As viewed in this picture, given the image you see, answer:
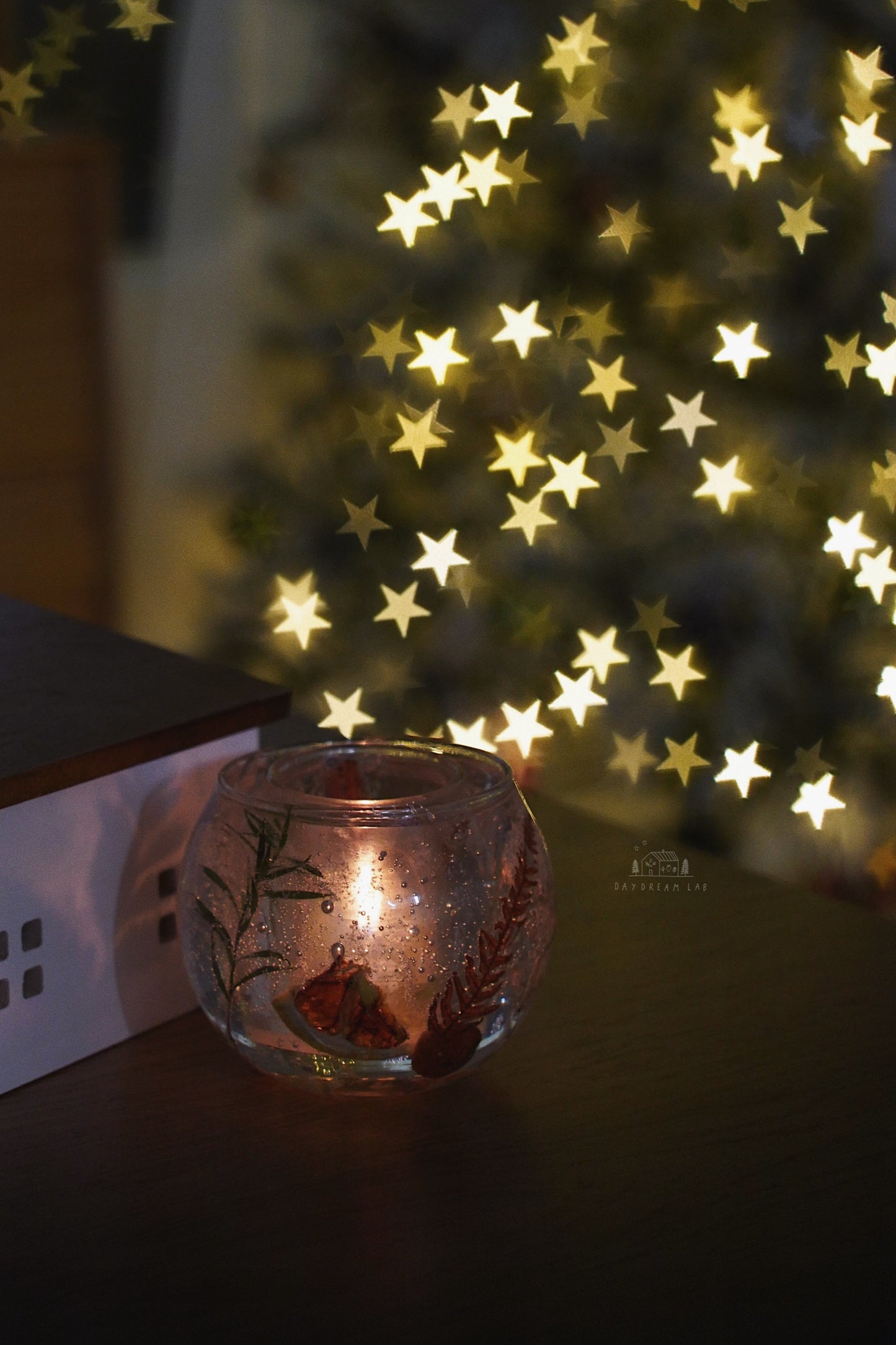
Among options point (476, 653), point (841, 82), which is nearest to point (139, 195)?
point (476, 653)

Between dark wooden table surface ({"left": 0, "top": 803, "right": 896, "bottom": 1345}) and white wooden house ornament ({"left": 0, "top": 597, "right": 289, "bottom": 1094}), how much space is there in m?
0.02

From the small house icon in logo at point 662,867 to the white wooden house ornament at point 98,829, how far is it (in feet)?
0.79

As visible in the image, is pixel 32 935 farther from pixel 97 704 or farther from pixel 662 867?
pixel 662 867

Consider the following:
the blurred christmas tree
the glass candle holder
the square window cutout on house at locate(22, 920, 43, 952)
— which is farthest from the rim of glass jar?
the blurred christmas tree

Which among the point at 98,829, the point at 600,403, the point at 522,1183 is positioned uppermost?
the point at 600,403

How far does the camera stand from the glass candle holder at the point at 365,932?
53 cm

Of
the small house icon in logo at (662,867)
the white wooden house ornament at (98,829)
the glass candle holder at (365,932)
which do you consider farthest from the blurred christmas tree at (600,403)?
the glass candle holder at (365,932)

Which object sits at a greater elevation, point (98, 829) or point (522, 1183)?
point (98, 829)

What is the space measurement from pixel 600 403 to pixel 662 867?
0.68m

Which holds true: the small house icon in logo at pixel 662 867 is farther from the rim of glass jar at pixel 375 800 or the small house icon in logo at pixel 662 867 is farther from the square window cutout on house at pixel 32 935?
the square window cutout on house at pixel 32 935

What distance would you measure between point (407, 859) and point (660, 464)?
0.88 m

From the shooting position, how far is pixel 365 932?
20.6 inches

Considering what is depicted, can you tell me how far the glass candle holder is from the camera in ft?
1.72

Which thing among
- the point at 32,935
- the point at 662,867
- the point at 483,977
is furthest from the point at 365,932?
the point at 662,867
